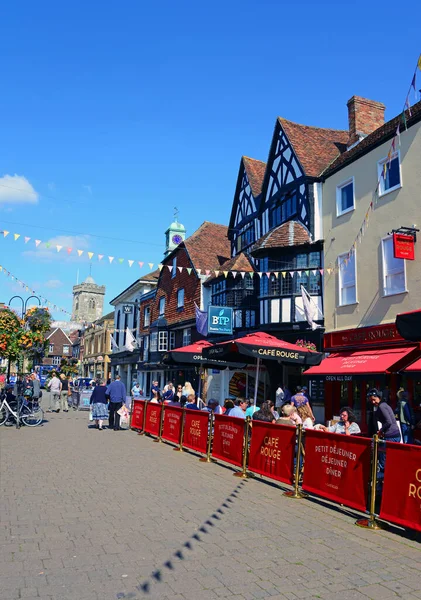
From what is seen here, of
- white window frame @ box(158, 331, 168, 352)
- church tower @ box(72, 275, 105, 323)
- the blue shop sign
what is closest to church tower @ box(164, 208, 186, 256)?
white window frame @ box(158, 331, 168, 352)

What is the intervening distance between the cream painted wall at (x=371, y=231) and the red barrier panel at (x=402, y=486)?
902 cm

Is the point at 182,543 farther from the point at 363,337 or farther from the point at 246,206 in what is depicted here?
the point at 246,206

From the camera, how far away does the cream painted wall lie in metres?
14.7

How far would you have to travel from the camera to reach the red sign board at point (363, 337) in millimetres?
14930

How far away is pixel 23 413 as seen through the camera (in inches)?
697

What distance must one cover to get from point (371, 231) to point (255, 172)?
11940 millimetres

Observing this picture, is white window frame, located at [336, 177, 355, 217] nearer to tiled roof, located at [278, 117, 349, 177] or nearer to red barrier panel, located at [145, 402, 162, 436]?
tiled roof, located at [278, 117, 349, 177]

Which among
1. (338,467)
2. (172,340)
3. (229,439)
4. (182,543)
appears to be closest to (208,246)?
(172,340)

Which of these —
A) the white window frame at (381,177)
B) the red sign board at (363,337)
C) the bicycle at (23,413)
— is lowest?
the bicycle at (23,413)

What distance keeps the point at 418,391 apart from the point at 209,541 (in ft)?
34.3

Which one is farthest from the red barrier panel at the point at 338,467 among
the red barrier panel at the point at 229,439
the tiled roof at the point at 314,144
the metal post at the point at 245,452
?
the tiled roof at the point at 314,144

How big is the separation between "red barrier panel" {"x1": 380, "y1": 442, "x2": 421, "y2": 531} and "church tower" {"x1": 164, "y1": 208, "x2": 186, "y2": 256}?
37.3m

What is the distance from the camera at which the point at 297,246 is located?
1972 cm

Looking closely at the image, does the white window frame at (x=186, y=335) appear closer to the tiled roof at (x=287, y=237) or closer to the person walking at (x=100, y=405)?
the tiled roof at (x=287, y=237)
